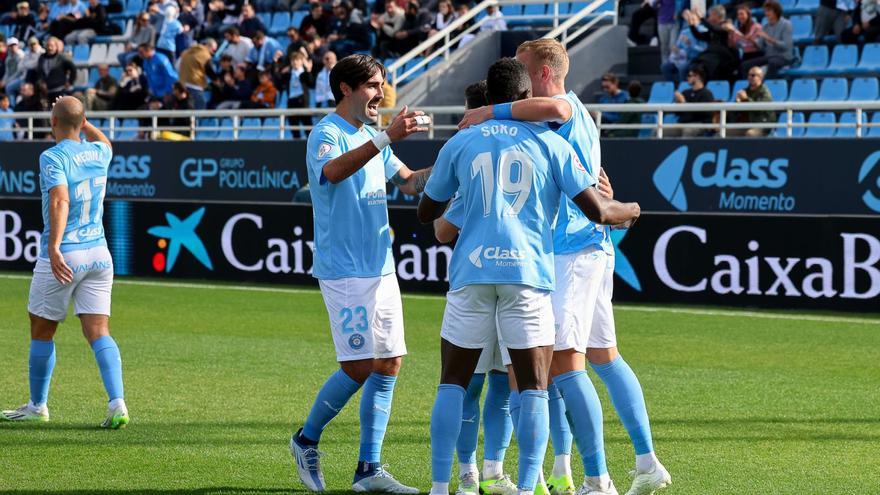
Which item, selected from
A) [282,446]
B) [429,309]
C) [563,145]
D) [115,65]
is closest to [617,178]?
[429,309]

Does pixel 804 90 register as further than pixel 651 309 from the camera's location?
Yes

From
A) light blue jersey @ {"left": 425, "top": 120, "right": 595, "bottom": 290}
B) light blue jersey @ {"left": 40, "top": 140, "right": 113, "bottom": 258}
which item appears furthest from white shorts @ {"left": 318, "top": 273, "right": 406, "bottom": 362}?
light blue jersey @ {"left": 40, "top": 140, "right": 113, "bottom": 258}

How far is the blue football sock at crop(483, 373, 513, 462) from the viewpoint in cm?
668

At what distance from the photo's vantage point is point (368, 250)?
6691 mm

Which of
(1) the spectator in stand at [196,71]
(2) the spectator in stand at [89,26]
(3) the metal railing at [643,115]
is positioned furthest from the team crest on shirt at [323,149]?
(2) the spectator in stand at [89,26]

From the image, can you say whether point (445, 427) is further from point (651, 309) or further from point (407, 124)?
point (651, 309)

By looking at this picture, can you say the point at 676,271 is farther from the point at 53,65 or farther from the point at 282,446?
the point at 53,65

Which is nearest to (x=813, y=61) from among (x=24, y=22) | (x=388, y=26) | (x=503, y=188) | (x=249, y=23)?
(x=388, y=26)

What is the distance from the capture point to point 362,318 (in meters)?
6.66

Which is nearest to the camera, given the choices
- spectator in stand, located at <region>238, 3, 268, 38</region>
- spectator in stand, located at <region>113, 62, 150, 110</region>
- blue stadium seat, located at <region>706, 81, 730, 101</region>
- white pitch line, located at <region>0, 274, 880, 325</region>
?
white pitch line, located at <region>0, 274, 880, 325</region>

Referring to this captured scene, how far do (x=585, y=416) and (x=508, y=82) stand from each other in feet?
5.11

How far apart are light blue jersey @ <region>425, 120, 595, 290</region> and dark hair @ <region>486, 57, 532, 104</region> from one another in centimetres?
13

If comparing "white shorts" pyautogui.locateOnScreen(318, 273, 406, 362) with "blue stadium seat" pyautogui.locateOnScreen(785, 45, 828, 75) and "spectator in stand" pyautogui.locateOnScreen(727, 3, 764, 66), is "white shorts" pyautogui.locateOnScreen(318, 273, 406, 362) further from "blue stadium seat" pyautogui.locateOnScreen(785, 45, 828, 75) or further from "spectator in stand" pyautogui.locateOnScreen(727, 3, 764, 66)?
"blue stadium seat" pyautogui.locateOnScreen(785, 45, 828, 75)

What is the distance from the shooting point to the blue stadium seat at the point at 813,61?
18969 millimetres
